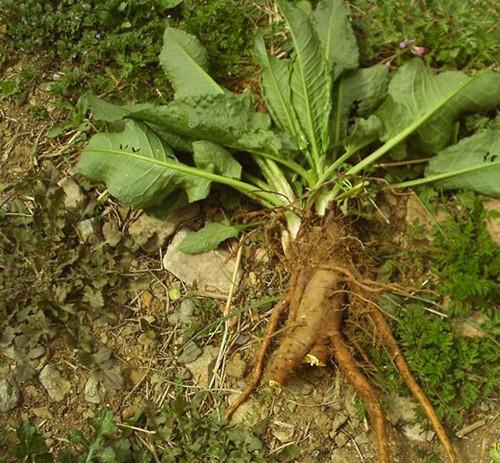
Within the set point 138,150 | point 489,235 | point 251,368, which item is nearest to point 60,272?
point 138,150

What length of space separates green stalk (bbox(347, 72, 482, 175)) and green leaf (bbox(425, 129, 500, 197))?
0.15 meters

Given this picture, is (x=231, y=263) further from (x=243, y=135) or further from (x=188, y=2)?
(x=188, y=2)

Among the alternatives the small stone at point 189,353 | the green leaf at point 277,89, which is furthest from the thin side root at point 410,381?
the green leaf at point 277,89

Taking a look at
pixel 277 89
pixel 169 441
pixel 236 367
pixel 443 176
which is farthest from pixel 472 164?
pixel 169 441

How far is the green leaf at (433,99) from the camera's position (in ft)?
9.81

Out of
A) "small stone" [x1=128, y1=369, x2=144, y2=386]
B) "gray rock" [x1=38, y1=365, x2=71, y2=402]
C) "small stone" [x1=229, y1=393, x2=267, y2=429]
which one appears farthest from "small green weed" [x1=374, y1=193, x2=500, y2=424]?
"gray rock" [x1=38, y1=365, x2=71, y2=402]

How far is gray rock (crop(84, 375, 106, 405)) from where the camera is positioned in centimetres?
295

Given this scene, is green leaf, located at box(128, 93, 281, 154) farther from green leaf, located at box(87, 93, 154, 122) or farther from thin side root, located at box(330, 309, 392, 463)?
thin side root, located at box(330, 309, 392, 463)

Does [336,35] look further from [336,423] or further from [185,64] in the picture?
[336,423]

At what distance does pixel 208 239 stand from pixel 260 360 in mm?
513

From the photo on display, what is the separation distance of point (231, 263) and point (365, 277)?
0.54m

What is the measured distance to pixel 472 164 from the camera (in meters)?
3.00

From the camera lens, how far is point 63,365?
3004mm

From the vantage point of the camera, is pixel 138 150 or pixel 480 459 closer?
pixel 480 459
